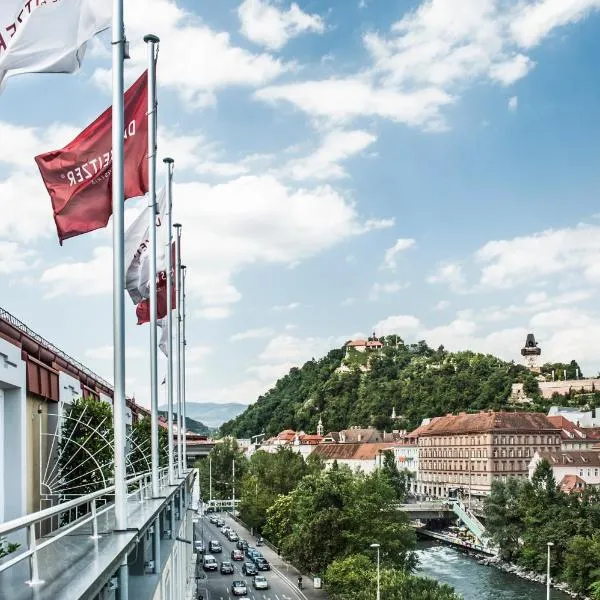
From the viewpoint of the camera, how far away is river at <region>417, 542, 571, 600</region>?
61.9m

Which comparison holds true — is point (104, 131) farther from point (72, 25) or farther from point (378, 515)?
point (378, 515)

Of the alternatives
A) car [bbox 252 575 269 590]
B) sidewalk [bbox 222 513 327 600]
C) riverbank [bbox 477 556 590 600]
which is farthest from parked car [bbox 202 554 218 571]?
riverbank [bbox 477 556 590 600]

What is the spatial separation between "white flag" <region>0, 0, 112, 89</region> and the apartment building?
4012 inches

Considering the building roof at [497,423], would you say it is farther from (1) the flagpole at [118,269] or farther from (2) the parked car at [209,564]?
(1) the flagpole at [118,269]

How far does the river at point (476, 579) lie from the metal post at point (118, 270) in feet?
178

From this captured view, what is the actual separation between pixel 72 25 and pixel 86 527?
5890 millimetres

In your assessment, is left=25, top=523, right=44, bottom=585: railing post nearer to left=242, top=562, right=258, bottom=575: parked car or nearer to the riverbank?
left=242, top=562, right=258, bottom=575: parked car

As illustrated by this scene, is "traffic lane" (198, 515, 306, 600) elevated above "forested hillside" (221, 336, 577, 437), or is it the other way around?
"forested hillside" (221, 336, 577, 437)

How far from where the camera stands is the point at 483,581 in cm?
6750

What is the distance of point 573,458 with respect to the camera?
341 ft

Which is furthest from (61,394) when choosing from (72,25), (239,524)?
(239,524)

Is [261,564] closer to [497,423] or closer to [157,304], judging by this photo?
[157,304]

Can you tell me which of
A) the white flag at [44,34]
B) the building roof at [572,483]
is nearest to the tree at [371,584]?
the white flag at [44,34]

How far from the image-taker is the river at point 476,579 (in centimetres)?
6194
